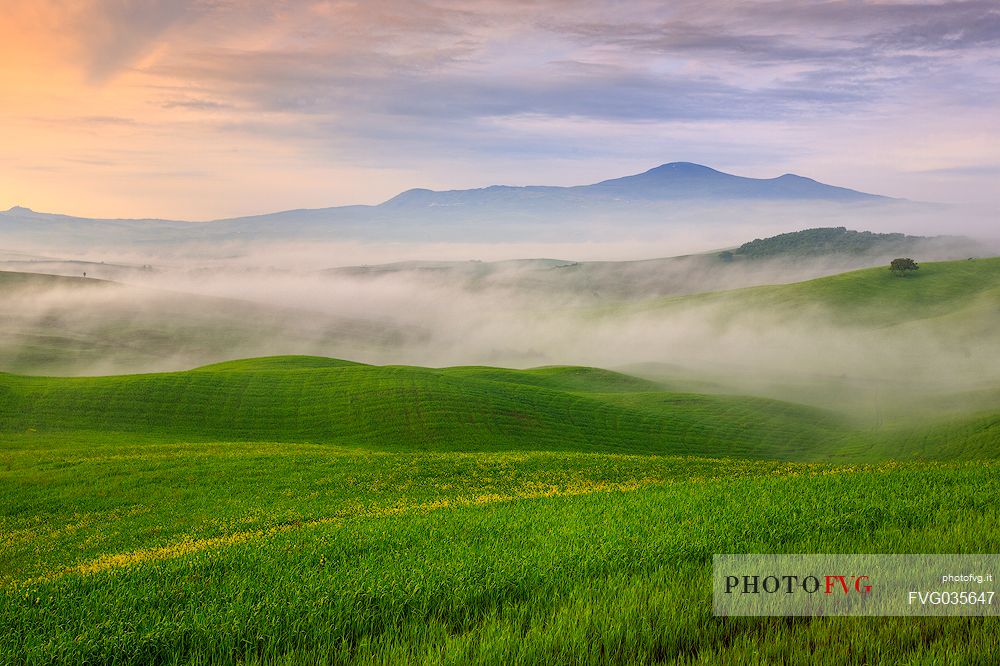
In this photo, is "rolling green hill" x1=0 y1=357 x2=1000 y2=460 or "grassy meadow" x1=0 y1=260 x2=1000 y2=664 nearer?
"grassy meadow" x1=0 y1=260 x2=1000 y2=664

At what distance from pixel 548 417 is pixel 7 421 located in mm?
50029

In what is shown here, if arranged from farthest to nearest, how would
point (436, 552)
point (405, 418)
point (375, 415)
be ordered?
point (375, 415) < point (405, 418) < point (436, 552)

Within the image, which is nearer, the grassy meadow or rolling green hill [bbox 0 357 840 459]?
the grassy meadow

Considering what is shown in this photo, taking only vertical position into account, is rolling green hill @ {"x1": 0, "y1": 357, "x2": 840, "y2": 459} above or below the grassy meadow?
below

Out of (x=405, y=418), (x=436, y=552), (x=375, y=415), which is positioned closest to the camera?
(x=436, y=552)

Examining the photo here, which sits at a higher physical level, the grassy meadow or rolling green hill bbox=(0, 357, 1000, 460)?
the grassy meadow

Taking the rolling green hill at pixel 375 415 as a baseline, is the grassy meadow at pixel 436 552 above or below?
above

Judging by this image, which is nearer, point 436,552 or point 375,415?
point 436,552

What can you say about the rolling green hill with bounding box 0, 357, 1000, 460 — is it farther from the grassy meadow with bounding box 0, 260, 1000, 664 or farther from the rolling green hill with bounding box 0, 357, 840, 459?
the grassy meadow with bounding box 0, 260, 1000, 664

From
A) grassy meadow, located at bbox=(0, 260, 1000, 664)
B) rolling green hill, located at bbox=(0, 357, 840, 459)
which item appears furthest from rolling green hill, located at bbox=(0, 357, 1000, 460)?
grassy meadow, located at bbox=(0, 260, 1000, 664)

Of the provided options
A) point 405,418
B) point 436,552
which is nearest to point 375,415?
point 405,418

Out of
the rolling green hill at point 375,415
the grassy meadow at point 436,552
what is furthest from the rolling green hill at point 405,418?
the grassy meadow at point 436,552

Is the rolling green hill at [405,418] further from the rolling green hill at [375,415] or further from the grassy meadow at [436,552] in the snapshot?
the grassy meadow at [436,552]

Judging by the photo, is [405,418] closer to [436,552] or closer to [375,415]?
[375,415]
